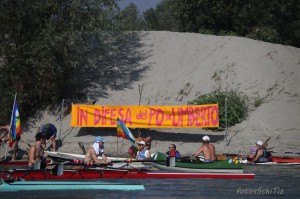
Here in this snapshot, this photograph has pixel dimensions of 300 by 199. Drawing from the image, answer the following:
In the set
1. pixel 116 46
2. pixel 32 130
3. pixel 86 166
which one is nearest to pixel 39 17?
pixel 32 130

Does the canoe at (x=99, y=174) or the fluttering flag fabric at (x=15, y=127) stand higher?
the fluttering flag fabric at (x=15, y=127)

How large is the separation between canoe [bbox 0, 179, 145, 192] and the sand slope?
437 inches

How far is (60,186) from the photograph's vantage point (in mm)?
18109

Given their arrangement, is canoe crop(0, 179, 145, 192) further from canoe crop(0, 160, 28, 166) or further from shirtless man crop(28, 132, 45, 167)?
canoe crop(0, 160, 28, 166)

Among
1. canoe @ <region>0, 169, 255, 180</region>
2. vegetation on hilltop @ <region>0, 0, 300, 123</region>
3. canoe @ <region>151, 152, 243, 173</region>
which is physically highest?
vegetation on hilltop @ <region>0, 0, 300, 123</region>

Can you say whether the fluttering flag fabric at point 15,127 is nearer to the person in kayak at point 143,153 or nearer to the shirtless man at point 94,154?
the person in kayak at point 143,153

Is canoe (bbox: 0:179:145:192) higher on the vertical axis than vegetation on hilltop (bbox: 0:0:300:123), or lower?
lower

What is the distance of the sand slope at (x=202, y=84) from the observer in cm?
3116

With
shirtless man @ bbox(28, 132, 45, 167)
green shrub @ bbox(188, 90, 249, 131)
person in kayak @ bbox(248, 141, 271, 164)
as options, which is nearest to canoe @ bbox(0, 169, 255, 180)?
shirtless man @ bbox(28, 132, 45, 167)

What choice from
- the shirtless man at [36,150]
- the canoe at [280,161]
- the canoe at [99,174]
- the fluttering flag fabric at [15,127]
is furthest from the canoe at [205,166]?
the fluttering flag fabric at [15,127]

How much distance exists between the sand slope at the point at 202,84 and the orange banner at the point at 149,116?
114cm

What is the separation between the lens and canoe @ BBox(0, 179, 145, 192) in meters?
17.7

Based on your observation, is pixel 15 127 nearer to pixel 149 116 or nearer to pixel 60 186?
pixel 149 116

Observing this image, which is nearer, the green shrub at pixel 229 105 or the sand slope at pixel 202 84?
the sand slope at pixel 202 84
